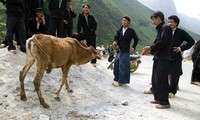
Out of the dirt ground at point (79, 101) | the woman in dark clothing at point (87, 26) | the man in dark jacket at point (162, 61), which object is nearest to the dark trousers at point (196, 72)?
the man in dark jacket at point (162, 61)

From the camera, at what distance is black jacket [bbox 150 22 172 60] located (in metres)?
8.01

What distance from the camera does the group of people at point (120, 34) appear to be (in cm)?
816

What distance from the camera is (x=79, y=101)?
767cm

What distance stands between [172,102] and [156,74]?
4.14 ft

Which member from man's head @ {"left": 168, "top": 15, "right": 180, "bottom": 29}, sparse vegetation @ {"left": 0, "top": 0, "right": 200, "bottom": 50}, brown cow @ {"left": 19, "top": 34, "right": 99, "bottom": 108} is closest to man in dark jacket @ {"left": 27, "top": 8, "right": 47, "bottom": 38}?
brown cow @ {"left": 19, "top": 34, "right": 99, "bottom": 108}

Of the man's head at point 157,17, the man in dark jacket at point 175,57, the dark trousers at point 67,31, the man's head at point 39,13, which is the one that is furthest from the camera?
the dark trousers at point 67,31

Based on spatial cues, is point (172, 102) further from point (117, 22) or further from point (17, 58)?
point (117, 22)

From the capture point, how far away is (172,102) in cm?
903

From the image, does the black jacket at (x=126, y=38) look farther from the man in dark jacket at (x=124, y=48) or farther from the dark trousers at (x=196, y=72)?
the dark trousers at (x=196, y=72)

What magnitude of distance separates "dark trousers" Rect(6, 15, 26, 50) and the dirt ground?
284 millimetres

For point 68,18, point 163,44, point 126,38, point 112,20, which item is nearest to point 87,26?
point 68,18

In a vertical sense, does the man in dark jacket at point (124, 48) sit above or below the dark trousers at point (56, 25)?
below

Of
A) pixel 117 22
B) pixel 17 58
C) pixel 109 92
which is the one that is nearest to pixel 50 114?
pixel 17 58

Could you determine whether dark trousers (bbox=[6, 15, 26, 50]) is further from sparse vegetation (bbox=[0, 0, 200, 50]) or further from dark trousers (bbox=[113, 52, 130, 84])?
sparse vegetation (bbox=[0, 0, 200, 50])
